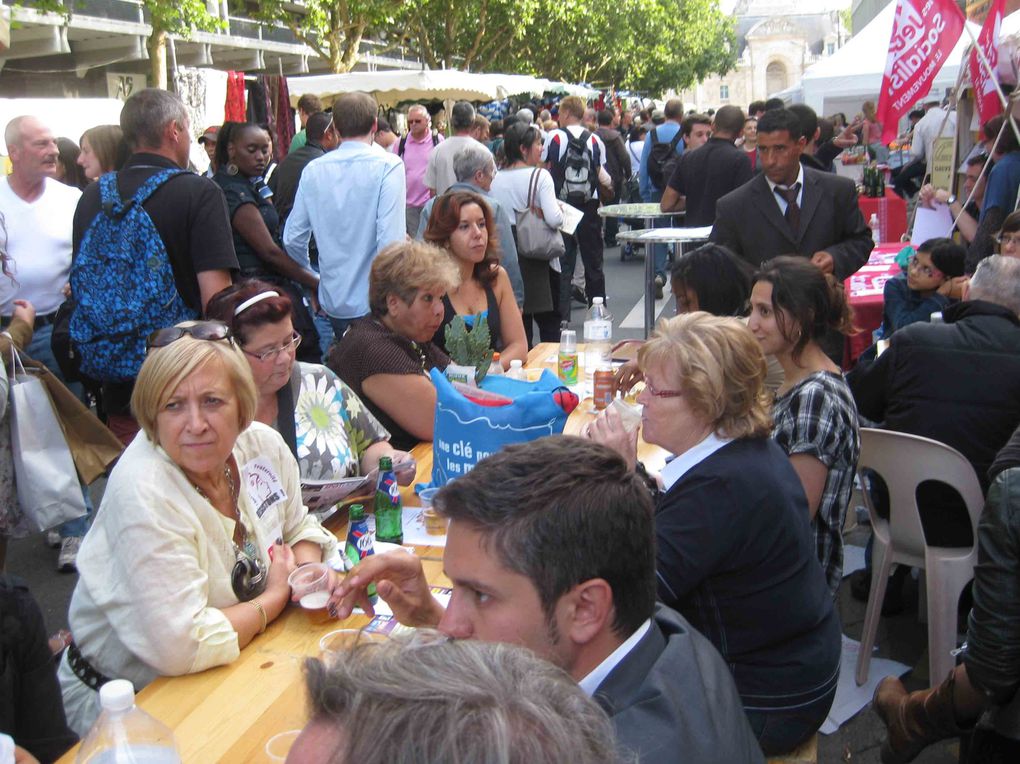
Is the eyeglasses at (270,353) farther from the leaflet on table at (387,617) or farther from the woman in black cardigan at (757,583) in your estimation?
the woman in black cardigan at (757,583)

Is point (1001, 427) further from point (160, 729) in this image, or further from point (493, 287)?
point (160, 729)

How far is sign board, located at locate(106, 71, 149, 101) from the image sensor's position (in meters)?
30.2

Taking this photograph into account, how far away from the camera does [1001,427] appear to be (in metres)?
3.28

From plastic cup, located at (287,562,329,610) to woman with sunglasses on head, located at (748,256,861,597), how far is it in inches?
51.9

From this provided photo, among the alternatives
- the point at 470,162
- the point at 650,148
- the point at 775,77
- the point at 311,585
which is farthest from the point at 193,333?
the point at 775,77

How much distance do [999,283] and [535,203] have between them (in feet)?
12.4

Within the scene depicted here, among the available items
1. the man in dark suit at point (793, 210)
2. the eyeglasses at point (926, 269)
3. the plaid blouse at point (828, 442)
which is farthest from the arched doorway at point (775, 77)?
the plaid blouse at point (828, 442)

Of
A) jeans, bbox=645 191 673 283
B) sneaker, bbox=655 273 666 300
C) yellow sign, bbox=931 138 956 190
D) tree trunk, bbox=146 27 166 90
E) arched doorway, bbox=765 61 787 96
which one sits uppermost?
arched doorway, bbox=765 61 787 96

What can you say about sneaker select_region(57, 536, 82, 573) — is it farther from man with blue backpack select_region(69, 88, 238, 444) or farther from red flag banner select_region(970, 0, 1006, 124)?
red flag banner select_region(970, 0, 1006, 124)

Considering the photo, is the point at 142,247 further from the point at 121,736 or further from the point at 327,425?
the point at 121,736

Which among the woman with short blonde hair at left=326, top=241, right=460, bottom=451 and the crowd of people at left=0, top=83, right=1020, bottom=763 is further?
the woman with short blonde hair at left=326, top=241, right=460, bottom=451

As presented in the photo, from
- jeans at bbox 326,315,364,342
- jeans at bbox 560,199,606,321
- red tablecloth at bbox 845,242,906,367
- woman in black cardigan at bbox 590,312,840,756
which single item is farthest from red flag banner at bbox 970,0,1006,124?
woman in black cardigan at bbox 590,312,840,756

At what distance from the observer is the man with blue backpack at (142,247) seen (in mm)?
3686

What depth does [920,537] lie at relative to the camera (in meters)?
3.33
